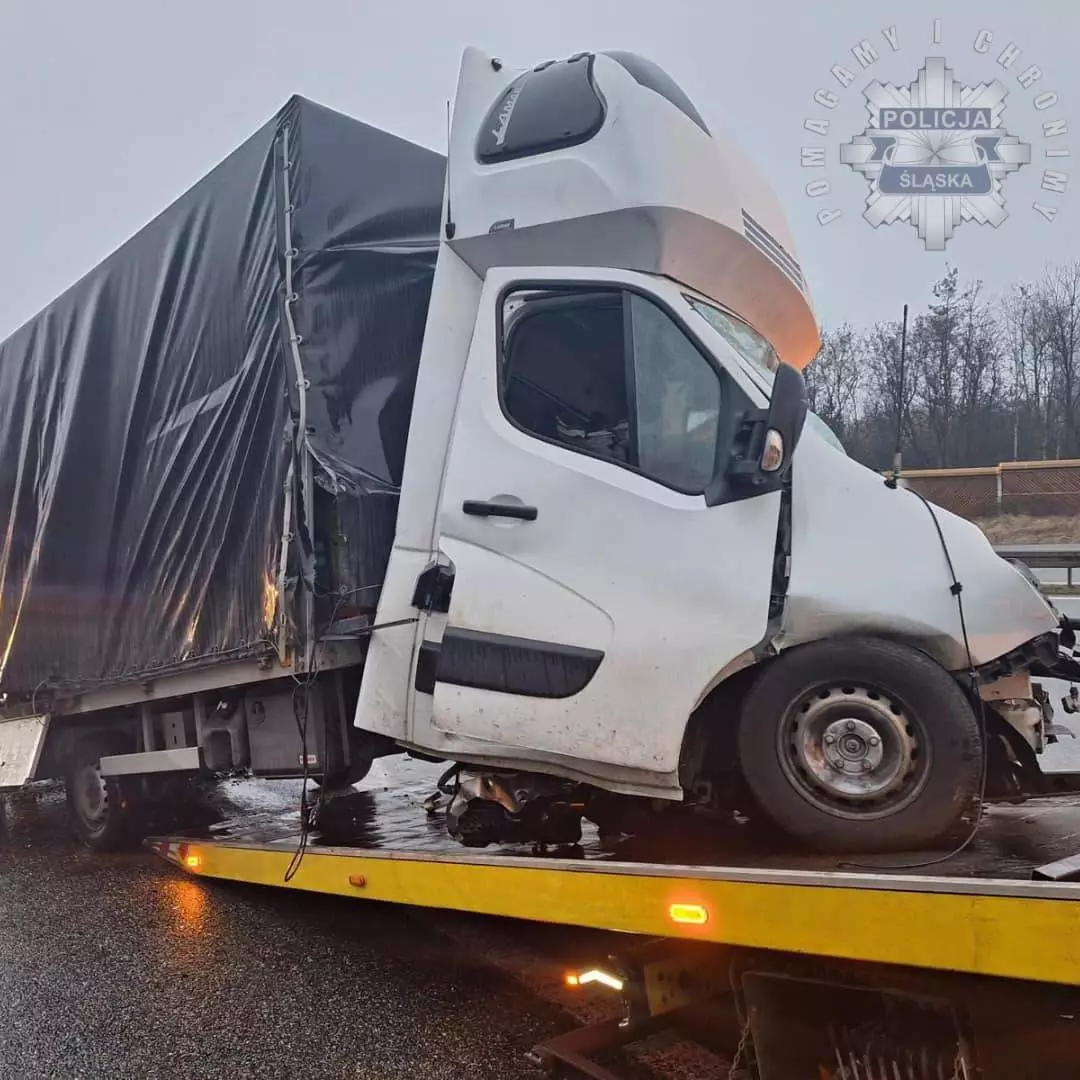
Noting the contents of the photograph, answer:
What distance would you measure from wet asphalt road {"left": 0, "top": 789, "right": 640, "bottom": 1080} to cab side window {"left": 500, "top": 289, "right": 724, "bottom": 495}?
79.6 inches

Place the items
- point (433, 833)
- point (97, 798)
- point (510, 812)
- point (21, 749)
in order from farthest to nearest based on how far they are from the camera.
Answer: point (21, 749) < point (97, 798) < point (433, 833) < point (510, 812)

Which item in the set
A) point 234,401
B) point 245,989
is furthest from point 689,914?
point 234,401

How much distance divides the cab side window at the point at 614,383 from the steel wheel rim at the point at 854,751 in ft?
2.65

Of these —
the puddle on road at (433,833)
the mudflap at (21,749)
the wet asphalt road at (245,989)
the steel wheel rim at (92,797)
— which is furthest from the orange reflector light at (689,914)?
the mudflap at (21,749)

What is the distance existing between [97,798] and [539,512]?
3969 mm

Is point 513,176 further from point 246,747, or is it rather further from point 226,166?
point 246,747

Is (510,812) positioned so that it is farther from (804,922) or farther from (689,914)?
(804,922)

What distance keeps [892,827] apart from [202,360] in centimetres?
368

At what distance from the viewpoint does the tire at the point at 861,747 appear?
2928mm

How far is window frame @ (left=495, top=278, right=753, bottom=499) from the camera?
10.8 ft

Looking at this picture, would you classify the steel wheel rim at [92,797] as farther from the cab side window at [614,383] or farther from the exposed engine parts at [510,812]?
the cab side window at [614,383]

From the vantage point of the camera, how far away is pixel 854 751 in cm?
303

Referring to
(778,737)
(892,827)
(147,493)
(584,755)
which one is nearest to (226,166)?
(147,493)

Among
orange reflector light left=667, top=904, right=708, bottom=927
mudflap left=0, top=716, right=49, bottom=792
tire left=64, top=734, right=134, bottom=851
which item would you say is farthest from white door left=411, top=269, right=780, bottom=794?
mudflap left=0, top=716, right=49, bottom=792
